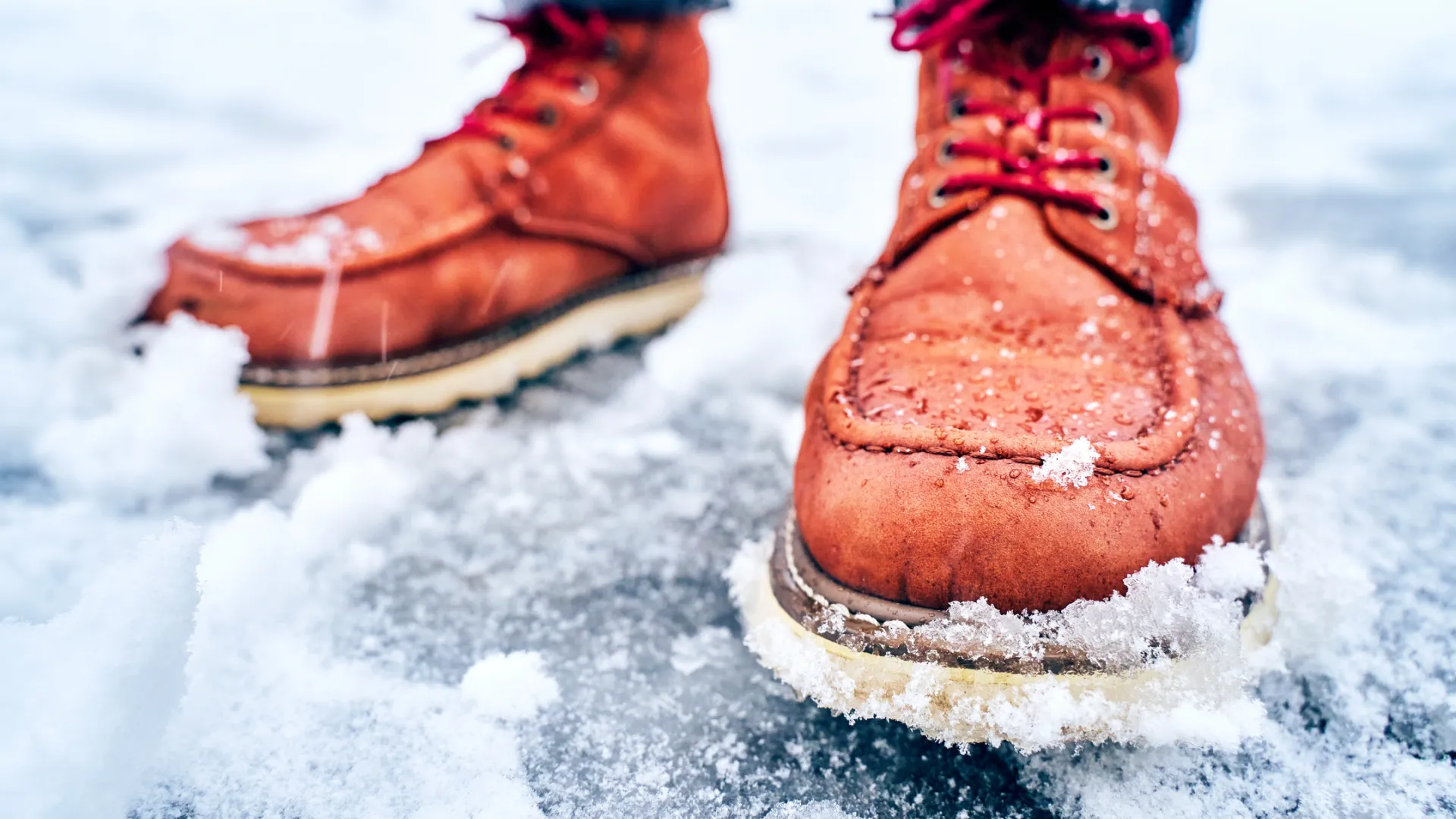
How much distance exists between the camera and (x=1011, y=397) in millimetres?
818

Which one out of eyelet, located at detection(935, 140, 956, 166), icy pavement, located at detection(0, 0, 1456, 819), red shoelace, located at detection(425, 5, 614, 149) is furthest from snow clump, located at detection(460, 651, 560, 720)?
red shoelace, located at detection(425, 5, 614, 149)

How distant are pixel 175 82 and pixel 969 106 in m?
2.75

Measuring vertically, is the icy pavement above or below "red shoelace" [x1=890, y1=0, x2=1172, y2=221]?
below

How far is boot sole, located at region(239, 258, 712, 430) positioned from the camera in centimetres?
126

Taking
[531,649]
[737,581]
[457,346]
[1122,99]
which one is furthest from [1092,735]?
[457,346]

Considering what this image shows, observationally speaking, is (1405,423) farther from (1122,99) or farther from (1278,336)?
(1122,99)

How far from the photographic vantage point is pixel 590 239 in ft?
4.85

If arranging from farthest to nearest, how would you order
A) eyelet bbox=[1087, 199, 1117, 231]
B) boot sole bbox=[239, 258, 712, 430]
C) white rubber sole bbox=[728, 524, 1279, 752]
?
1. boot sole bbox=[239, 258, 712, 430]
2. eyelet bbox=[1087, 199, 1117, 231]
3. white rubber sole bbox=[728, 524, 1279, 752]

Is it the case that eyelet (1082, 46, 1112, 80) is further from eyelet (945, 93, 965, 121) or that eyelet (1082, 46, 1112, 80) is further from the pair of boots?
eyelet (945, 93, 965, 121)

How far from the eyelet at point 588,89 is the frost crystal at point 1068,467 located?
3.35ft

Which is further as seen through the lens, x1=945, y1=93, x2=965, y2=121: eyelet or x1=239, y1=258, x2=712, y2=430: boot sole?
x1=239, y1=258, x2=712, y2=430: boot sole

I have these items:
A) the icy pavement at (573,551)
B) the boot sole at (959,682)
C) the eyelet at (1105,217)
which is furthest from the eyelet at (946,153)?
the boot sole at (959,682)

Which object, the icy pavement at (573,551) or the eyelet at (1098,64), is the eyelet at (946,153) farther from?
the icy pavement at (573,551)

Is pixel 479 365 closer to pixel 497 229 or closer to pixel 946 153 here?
pixel 497 229
